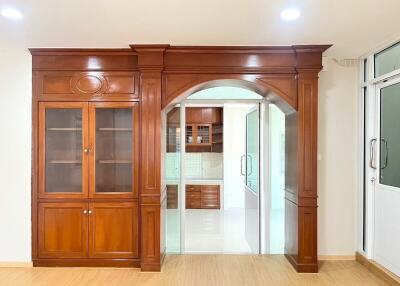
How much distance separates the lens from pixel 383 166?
12.2ft

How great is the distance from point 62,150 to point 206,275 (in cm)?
216

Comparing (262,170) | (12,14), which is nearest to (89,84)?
(12,14)

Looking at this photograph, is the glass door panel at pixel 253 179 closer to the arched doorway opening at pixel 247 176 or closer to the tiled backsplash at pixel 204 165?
the arched doorway opening at pixel 247 176

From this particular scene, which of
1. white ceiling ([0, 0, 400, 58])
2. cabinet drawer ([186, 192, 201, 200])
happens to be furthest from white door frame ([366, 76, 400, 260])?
cabinet drawer ([186, 192, 201, 200])

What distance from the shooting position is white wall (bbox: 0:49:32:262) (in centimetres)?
389

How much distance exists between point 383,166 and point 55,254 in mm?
3786

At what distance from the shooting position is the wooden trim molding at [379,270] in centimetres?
338

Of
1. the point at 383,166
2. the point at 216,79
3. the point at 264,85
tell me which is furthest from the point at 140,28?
the point at 383,166

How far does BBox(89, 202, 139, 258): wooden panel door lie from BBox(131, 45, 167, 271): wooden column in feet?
0.60

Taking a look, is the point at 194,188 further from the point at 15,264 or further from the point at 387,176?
the point at 387,176

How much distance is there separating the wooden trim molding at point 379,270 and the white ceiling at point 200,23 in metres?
2.36

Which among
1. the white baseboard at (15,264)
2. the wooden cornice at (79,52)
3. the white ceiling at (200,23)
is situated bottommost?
the white baseboard at (15,264)

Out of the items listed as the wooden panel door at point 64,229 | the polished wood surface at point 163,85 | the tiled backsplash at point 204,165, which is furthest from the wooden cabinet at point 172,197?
the tiled backsplash at point 204,165

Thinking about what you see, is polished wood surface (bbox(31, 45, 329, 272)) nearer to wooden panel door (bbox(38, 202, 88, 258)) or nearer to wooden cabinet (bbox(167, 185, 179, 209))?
wooden panel door (bbox(38, 202, 88, 258))
